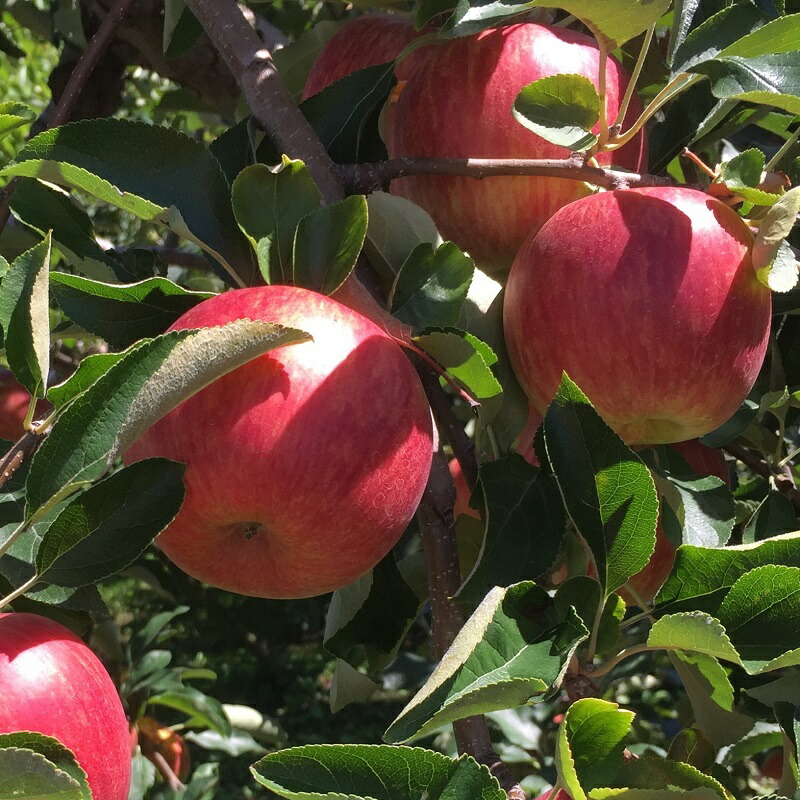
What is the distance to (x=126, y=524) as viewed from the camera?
0.72 m

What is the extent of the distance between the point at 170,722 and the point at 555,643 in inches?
80.9

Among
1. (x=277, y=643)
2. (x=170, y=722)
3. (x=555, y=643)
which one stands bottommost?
(x=277, y=643)

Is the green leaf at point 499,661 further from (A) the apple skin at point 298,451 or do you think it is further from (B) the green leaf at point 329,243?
(B) the green leaf at point 329,243

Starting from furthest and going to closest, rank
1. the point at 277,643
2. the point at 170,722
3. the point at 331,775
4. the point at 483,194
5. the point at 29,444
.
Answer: the point at 277,643
the point at 170,722
the point at 483,194
the point at 29,444
the point at 331,775

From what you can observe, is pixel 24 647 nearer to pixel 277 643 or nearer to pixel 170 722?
pixel 170 722

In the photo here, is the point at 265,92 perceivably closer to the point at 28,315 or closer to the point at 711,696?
the point at 28,315

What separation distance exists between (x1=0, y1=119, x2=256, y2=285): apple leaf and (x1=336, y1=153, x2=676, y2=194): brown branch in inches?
5.2

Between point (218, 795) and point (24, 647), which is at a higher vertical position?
point (24, 647)

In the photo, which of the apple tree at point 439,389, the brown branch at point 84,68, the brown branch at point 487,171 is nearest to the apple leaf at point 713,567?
the apple tree at point 439,389

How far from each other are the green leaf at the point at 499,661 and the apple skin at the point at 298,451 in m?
0.12

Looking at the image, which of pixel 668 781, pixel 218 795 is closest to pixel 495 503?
pixel 668 781

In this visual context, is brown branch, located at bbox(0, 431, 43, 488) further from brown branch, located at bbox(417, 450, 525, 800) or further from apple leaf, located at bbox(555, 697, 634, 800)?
apple leaf, located at bbox(555, 697, 634, 800)

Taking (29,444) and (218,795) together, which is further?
(218,795)

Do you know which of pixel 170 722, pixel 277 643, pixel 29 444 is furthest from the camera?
pixel 277 643
